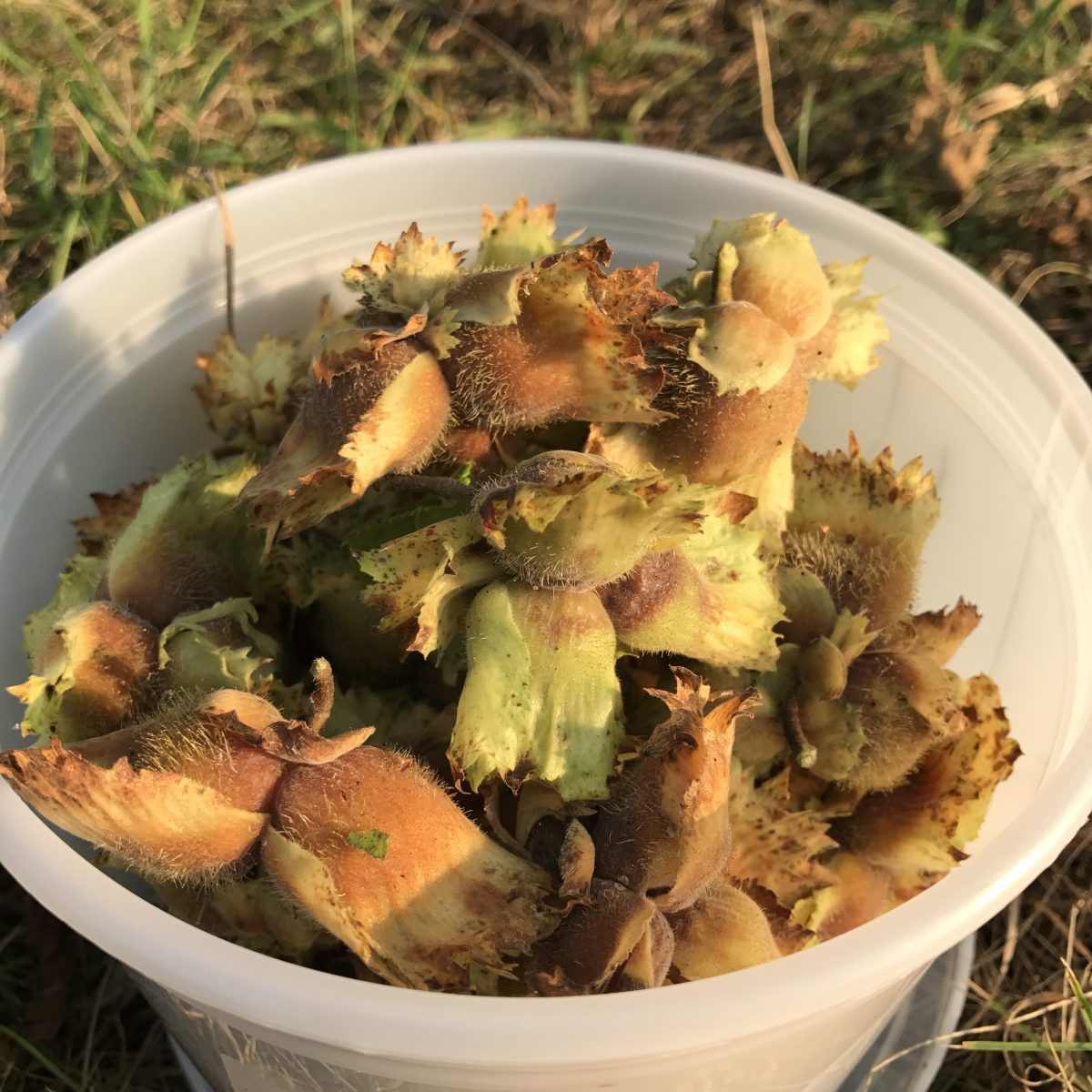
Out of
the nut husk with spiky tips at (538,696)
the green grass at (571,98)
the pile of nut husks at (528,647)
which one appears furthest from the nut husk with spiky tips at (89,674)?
the green grass at (571,98)

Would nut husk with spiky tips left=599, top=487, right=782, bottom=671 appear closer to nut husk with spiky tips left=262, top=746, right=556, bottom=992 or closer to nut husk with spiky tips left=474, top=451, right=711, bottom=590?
nut husk with spiky tips left=474, top=451, right=711, bottom=590

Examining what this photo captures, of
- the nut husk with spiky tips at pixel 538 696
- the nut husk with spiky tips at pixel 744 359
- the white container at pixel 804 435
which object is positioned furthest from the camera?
the nut husk with spiky tips at pixel 744 359

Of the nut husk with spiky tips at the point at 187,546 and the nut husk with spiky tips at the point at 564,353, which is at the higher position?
the nut husk with spiky tips at the point at 564,353

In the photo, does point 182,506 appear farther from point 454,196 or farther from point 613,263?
point 613,263

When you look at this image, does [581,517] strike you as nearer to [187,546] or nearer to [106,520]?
[187,546]

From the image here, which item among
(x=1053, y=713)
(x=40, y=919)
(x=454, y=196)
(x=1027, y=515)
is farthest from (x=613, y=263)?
(x=40, y=919)

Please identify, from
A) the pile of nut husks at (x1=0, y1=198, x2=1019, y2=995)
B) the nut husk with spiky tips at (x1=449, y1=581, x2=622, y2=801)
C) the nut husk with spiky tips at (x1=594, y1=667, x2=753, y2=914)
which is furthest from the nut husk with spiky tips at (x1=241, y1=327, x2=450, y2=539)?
the nut husk with spiky tips at (x1=594, y1=667, x2=753, y2=914)

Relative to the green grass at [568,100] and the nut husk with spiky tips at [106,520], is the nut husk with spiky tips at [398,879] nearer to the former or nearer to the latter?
the nut husk with spiky tips at [106,520]
